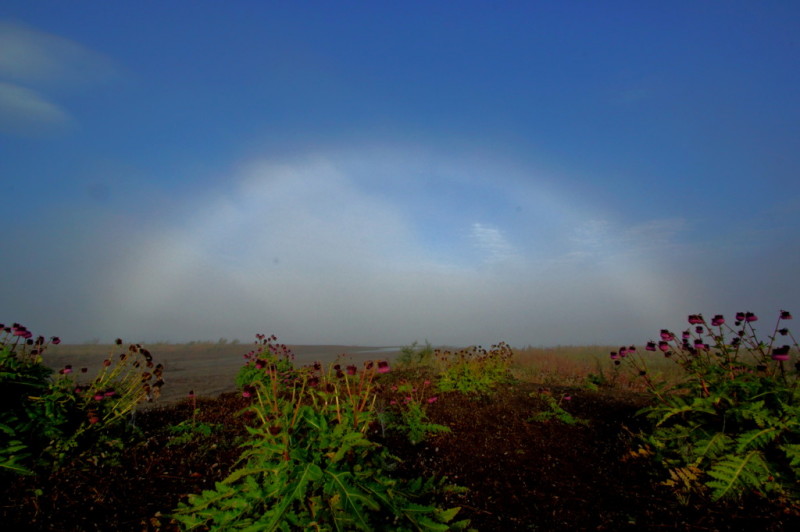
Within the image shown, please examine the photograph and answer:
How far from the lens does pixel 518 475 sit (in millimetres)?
4379

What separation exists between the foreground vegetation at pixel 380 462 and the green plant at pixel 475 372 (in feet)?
8.68

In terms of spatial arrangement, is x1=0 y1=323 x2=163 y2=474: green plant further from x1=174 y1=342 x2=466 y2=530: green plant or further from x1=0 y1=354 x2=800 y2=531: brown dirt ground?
x1=174 y1=342 x2=466 y2=530: green plant

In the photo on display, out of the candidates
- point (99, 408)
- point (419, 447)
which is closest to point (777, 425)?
point (419, 447)

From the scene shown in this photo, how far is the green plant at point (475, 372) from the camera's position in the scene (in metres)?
8.62

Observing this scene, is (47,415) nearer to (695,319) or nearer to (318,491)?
(318,491)

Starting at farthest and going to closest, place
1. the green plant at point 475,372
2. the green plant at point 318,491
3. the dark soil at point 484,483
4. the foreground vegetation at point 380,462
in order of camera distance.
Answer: the green plant at point 475,372 < the dark soil at point 484,483 < the foreground vegetation at point 380,462 < the green plant at point 318,491

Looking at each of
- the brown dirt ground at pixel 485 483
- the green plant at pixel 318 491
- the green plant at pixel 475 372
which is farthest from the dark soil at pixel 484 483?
the green plant at pixel 475 372

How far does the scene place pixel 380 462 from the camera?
2594 mm

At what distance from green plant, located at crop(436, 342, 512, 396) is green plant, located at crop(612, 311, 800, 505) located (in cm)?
409

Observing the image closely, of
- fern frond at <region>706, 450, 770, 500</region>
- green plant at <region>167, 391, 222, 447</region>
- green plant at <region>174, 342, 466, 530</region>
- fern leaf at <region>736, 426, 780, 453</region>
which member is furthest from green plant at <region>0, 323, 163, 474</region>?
fern leaf at <region>736, 426, 780, 453</region>

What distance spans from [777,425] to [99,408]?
7.00 meters

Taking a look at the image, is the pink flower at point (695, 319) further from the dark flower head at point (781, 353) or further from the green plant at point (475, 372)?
the green plant at point (475, 372)

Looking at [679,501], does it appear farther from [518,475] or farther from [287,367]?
[287,367]

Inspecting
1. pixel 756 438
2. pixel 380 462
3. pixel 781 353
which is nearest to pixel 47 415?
pixel 380 462
